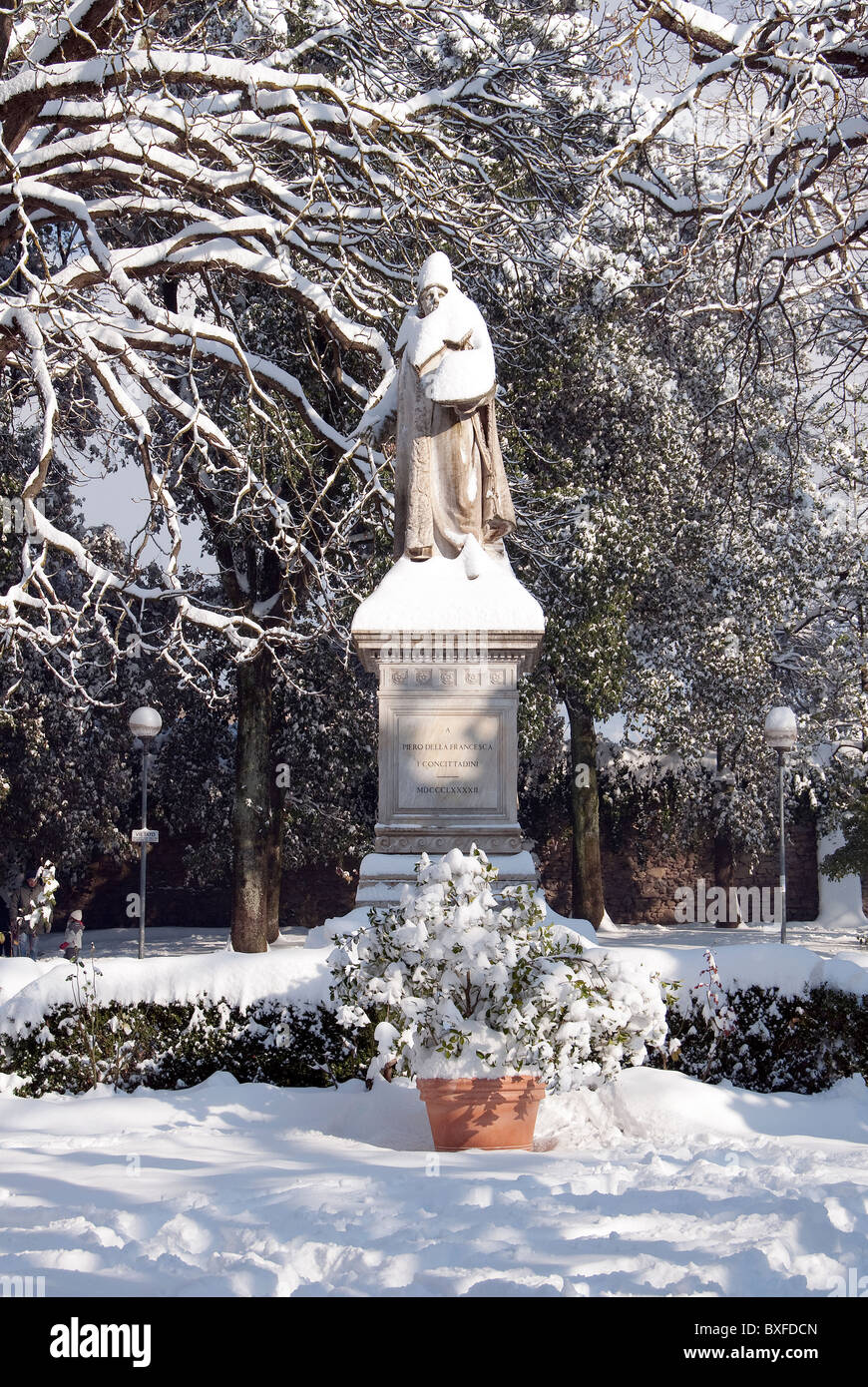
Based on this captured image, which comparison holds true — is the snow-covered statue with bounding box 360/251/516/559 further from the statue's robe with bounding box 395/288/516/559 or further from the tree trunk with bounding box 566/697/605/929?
the tree trunk with bounding box 566/697/605/929

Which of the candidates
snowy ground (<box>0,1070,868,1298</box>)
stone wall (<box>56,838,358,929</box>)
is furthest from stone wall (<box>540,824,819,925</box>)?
snowy ground (<box>0,1070,868,1298</box>)

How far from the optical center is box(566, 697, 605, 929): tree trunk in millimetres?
22812

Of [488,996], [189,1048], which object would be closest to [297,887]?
[189,1048]

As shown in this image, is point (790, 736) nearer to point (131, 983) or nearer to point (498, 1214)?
point (131, 983)

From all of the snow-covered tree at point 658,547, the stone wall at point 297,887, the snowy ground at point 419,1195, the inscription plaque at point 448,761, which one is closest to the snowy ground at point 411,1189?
the snowy ground at point 419,1195

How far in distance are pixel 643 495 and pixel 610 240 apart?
383cm

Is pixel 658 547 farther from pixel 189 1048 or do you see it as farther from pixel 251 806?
pixel 189 1048

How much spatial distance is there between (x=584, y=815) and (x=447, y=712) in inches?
544

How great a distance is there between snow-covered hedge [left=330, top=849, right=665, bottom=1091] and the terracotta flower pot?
0.08 metres

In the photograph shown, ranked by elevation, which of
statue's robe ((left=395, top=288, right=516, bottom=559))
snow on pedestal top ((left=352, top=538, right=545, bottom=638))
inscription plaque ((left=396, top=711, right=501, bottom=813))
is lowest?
inscription plaque ((left=396, top=711, right=501, bottom=813))

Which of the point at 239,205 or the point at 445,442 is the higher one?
the point at 239,205

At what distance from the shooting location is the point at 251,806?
1919 centimetres

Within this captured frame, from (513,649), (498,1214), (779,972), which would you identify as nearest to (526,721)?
(513,649)

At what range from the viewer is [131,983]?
816cm
